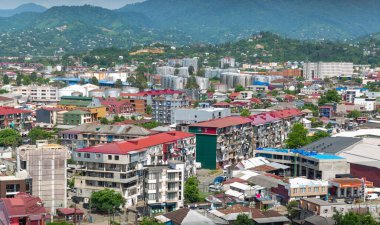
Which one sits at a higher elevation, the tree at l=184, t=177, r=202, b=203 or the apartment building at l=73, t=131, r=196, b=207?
the apartment building at l=73, t=131, r=196, b=207

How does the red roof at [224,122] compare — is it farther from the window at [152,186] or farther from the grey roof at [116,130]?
the window at [152,186]

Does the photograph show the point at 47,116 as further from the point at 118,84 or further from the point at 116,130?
the point at 118,84

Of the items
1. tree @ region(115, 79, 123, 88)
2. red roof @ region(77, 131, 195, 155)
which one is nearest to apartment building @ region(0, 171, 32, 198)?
red roof @ region(77, 131, 195, 155)

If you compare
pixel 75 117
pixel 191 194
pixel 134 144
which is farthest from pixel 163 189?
pixel 75 117

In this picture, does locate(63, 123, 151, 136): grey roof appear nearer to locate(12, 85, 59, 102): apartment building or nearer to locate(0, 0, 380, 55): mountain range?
locate(12, 85, 59, 102): apartment building

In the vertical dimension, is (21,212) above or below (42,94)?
below

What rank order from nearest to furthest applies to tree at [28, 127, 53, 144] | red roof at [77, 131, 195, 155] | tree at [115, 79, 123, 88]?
red roof at [77, 131, 195, 155] < tree at [28, 127, 53, 144] < tree at [115, 79, 123, 88]

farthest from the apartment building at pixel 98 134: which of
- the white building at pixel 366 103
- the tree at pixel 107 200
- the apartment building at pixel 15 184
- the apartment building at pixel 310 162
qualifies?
the white building at pixel 366 103
